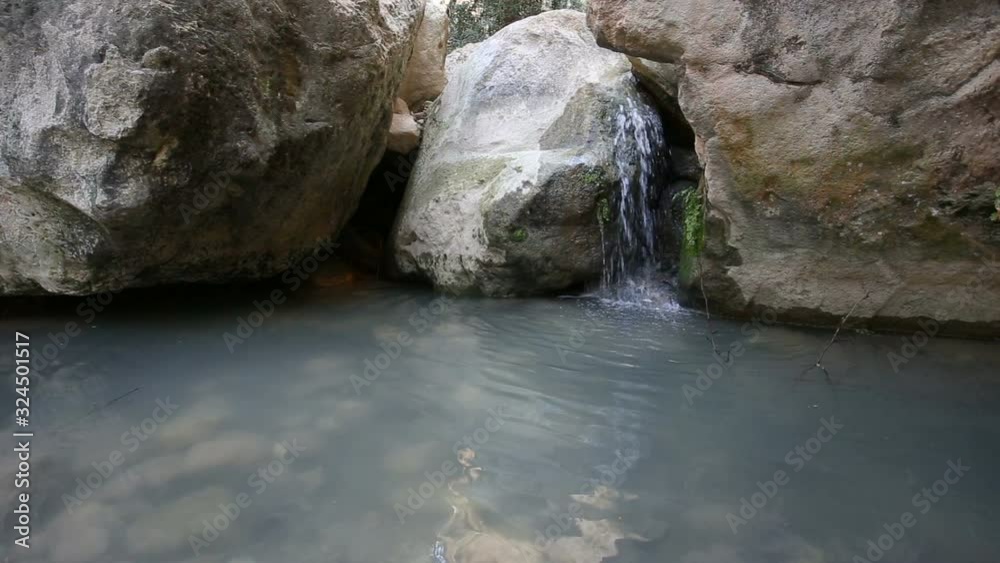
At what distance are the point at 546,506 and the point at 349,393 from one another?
1.32 m

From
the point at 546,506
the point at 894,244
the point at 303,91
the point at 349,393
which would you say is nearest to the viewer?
the point at 546,506

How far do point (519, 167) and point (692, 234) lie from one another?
1.41m

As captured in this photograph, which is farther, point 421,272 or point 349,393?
point 421,272

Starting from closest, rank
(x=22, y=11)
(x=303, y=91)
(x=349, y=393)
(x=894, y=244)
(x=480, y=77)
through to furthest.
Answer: (x=349, y=393) < (x=22, y=11) < (x=894, y=244) < (x=303, y=91) < (x=480, y=77)

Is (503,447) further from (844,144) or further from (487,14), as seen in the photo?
(487,14)

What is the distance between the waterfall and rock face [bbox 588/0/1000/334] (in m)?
0.84

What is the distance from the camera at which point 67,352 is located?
4031 mm

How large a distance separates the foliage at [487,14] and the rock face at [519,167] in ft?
11.9

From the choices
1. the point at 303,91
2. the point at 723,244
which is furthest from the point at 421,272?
the point at 723,244

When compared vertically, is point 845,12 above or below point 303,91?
above

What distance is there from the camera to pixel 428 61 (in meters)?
6.96

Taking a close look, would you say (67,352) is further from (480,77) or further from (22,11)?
(480,77)

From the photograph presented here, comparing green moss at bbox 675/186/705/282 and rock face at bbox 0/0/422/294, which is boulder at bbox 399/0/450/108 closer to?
rock face at bbox 0/0/422/294

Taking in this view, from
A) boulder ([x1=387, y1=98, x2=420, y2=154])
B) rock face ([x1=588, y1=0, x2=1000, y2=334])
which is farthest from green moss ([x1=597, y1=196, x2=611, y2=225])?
boulder ([x1=387, y1=98, x2=420, y2=154])
